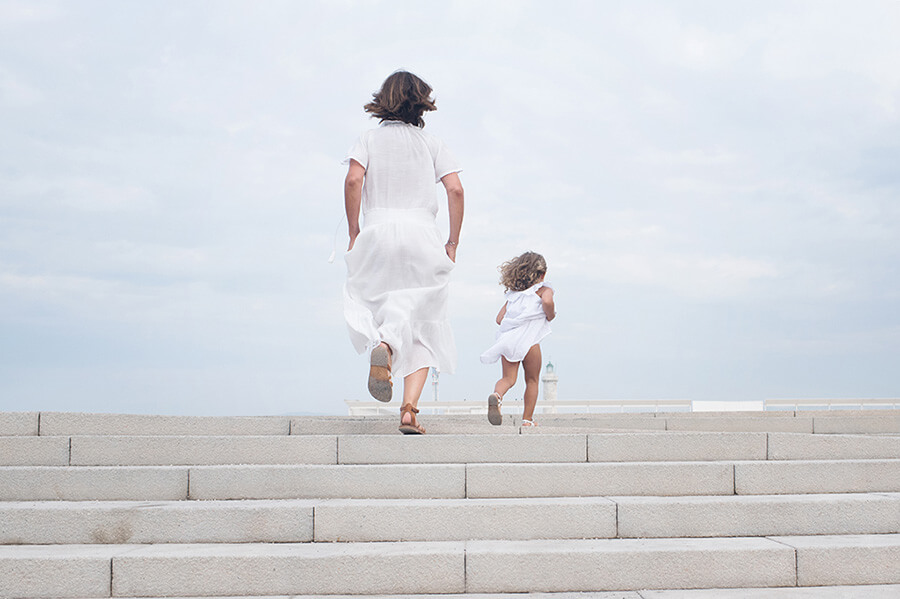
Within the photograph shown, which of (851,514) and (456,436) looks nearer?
(851,514)

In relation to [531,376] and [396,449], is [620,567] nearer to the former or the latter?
[396,449]

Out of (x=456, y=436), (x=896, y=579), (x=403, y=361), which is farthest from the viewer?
(x=403, y=361)

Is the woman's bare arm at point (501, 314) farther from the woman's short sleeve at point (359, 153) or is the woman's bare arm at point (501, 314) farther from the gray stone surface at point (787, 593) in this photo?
the gray stone surface at point (787, 593)

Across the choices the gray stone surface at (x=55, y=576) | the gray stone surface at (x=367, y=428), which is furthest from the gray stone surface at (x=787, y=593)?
the gray stone surface at (x=55, y=576)

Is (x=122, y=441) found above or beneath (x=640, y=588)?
above

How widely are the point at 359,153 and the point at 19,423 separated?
3289 millimetres

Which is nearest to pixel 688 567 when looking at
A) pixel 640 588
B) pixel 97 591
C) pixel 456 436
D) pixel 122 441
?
pixel 640 588

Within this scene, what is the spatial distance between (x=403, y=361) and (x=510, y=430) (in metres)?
1.10

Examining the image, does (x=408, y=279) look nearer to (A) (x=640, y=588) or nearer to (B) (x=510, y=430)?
(B) (x=510, y=430)

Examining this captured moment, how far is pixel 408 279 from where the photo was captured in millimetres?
5398

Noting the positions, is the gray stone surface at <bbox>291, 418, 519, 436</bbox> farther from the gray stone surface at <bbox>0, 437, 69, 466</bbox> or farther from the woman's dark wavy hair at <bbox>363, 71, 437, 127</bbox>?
the woman's dark wavy hair at <bbox>363, 71, 437, 127</bbox>

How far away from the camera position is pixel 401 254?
210 inches

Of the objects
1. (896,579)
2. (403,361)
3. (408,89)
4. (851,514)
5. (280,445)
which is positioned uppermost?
(408,89)

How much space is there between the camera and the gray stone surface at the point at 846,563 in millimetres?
3922
